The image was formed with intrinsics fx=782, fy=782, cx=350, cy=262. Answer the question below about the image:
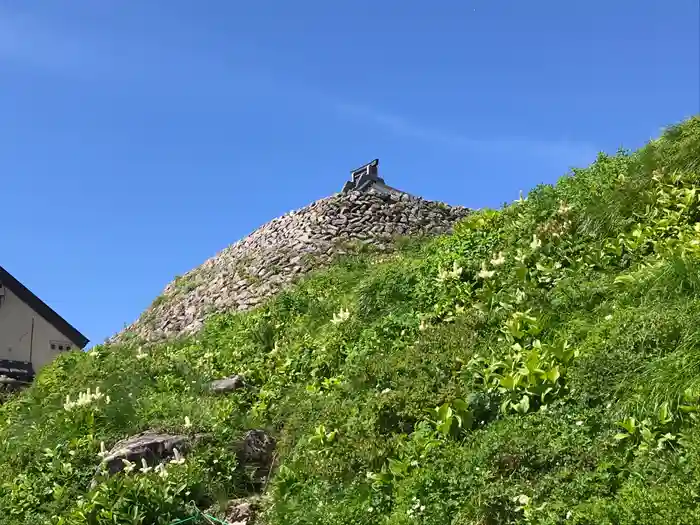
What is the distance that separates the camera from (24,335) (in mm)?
27938

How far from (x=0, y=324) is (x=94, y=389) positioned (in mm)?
17190

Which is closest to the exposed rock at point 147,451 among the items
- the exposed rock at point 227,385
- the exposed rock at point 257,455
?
the exposed rock at point 257,455

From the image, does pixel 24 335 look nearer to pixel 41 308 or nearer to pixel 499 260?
pixel 41 308

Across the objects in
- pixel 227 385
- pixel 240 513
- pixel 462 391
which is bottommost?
pixel 240 513

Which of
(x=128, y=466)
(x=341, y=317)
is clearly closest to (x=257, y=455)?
(x=128, y=466)

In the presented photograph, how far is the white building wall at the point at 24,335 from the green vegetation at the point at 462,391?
571 inches

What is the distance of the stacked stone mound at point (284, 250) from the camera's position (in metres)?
17.7

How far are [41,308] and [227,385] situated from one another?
1929 centimetres

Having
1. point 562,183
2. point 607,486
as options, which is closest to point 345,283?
point 562,183

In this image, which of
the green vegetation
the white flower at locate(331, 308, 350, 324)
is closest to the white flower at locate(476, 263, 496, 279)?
the green vegetation

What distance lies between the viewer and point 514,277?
10.2 meters

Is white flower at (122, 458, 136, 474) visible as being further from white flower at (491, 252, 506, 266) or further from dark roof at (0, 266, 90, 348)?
dark roof at (0, 266, 90, 348)

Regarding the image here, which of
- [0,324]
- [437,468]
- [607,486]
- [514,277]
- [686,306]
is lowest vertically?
[607,486]

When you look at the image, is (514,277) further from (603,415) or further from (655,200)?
(603,415)
